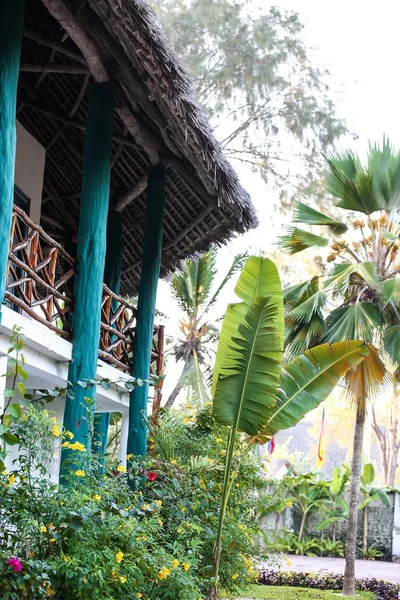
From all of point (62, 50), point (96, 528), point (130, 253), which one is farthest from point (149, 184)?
point (96, 528)

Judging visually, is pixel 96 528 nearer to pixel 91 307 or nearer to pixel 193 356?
pixel 91 307

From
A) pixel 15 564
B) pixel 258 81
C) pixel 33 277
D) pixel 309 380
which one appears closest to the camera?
pixel 15 564

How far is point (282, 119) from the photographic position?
2292 centimetres

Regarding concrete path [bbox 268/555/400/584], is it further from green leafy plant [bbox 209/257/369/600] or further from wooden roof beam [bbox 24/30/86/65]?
wooden roof beam [bbox 24/30/86/65]

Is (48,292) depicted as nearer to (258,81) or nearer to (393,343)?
(393,343)

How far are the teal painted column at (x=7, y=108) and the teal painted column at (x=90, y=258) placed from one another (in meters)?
1.61

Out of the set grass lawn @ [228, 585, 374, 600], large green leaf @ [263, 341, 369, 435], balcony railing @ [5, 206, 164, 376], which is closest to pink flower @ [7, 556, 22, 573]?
balcony railing @ [5, 206, 164, 376]

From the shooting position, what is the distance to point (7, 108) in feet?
22.0

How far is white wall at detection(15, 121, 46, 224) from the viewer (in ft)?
35.0

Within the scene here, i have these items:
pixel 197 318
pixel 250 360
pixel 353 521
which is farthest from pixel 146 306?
pixel 197 318

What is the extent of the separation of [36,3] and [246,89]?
14562mm

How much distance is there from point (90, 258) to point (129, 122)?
71.8 inches

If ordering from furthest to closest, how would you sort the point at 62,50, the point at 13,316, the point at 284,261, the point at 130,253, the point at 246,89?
the point at 284,261, the point at 246,89, the point at 130,253, the point at 62,50, the point at 13,316

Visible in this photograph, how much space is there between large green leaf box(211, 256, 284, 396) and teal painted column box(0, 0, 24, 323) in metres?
2.18
